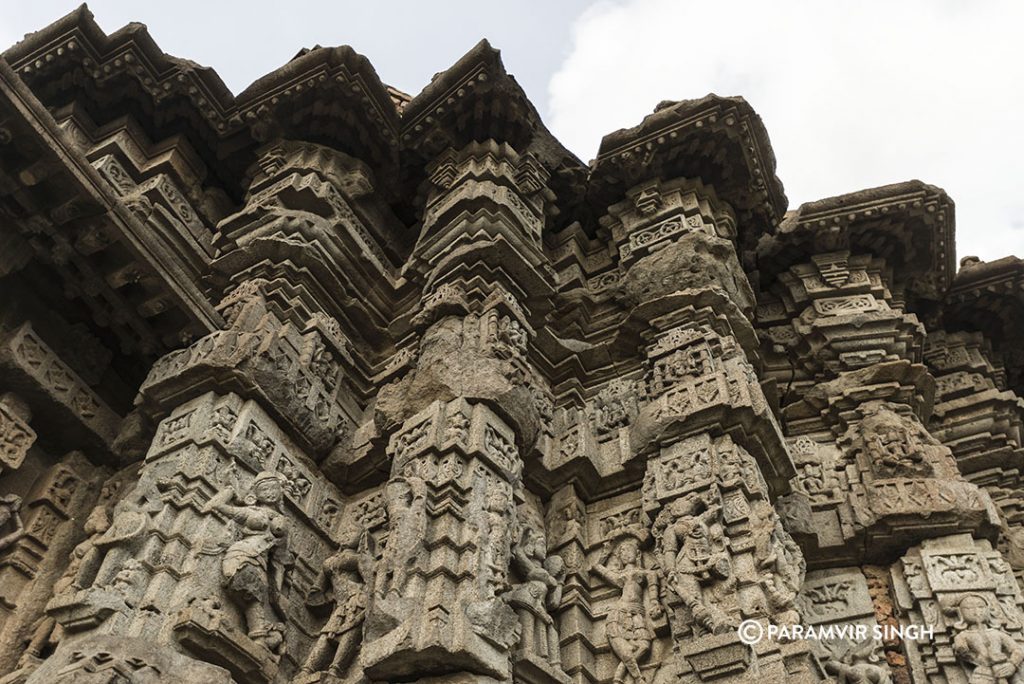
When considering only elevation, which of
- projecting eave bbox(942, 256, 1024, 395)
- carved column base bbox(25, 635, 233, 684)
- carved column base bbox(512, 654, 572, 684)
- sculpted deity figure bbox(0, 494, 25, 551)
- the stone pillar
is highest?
projecting eave bbox(942, 256, 1024, 395)

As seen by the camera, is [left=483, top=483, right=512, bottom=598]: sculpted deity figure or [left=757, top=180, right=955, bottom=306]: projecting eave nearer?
[left=483, top=483, right=512, bottom=598]: sculpted deity figure

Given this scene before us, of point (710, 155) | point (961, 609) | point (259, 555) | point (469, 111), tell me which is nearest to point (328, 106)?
point (469, 111)

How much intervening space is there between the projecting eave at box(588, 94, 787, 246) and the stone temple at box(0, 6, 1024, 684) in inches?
1.5

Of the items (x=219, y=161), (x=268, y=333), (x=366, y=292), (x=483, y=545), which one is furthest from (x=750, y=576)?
(x=219, y=161)

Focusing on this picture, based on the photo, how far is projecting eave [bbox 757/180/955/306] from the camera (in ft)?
30.3

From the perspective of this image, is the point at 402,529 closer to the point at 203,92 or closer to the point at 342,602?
the point at 342,602

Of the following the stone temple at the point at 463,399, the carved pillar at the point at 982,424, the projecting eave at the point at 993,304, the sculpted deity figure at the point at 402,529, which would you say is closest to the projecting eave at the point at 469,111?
the stone temple at the point at 463,399

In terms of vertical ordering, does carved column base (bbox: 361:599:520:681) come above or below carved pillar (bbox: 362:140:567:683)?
below

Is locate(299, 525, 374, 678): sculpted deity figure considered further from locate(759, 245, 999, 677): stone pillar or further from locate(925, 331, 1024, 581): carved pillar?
locate(925, 331, 1024, 581): carved pillar

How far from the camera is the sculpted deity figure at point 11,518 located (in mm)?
5301

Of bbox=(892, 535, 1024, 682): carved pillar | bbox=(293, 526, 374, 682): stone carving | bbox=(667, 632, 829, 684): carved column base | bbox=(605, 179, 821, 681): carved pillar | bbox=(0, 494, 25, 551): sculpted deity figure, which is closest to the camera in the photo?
bbox=(667, 632, 829, 684): carved column base

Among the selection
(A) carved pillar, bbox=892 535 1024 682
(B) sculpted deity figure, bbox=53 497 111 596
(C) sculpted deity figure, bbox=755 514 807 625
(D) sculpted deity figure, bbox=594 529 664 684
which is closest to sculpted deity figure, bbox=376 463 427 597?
(D) sculpted deity figure, bbox=594 529 664 684

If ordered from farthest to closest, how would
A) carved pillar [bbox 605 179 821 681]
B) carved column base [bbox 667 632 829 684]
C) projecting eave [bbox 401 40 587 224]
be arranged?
1. projecting eave [bbox 401 40 587 224]
2. carved pillar [bbox 605 179 821 681]
3. carved column base [bbox 667 632 829 684]

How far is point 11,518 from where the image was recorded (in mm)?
5410
